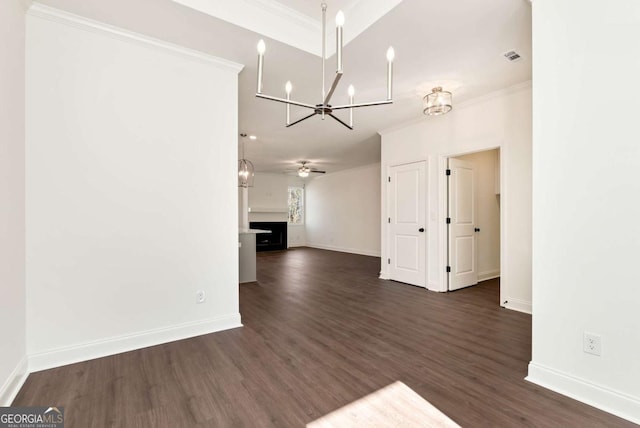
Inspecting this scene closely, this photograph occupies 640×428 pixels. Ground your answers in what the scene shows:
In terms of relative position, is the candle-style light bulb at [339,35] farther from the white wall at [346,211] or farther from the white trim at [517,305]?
the white wall at [346,211]

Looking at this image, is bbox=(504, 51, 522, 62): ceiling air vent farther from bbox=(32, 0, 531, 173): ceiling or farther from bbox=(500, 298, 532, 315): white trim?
bbox=(500, 298, 532, 315): white trim

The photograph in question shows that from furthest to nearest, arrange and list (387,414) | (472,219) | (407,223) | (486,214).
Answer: (486,214) → (407,223) → (472,219) → (387,414)

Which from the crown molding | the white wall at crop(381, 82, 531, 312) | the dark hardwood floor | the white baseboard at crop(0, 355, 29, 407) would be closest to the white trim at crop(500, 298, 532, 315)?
the white wall at crop(381, 82, 531, 312)

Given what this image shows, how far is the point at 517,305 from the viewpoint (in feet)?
11.8

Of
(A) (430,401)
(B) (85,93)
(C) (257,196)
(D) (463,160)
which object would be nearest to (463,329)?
(A) (430,401)

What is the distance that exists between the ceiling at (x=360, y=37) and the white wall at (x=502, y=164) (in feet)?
0.87

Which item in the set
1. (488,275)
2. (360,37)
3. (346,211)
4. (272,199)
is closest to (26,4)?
(360,37)

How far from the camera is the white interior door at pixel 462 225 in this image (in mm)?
4551

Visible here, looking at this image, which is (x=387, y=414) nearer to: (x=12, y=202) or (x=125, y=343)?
(x=125, y=343)

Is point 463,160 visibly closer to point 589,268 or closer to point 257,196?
point 589,268

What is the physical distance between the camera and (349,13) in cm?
258

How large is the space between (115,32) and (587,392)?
14.1 feet

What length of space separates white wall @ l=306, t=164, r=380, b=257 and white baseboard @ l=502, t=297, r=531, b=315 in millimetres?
4826

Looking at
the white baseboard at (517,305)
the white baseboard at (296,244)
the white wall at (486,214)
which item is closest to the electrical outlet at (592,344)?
the white baseboard at (517,305)
